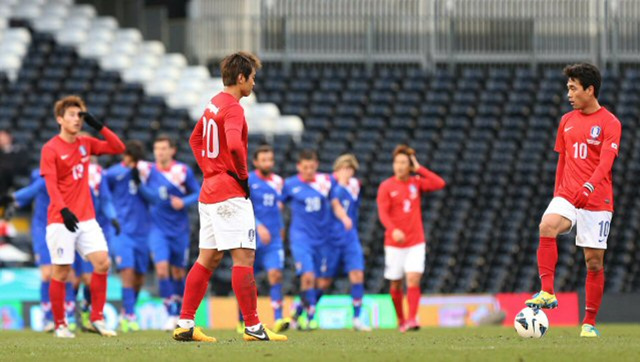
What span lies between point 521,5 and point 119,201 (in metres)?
15.3

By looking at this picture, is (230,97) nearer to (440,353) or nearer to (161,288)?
(440,353)

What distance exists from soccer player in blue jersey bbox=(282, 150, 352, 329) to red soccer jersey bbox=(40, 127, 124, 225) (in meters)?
4.55

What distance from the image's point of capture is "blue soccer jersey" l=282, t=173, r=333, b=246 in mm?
17531

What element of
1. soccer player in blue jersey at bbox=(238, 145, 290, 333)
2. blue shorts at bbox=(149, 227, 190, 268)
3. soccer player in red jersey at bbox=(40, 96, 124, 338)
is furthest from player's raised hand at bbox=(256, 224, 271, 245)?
soccer player in red jersey at bbox=(40, 96, 124, 338)

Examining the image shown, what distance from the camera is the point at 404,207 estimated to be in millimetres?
16562

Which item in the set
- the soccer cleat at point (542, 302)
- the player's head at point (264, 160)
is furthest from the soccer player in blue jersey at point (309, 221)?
the soccer cleat at point (542, 302)

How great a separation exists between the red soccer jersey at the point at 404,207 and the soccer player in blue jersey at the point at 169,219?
2.40 meters

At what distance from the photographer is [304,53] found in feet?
97.8

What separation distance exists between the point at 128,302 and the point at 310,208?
2644 mm

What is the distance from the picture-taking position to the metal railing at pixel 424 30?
29766 millimetres

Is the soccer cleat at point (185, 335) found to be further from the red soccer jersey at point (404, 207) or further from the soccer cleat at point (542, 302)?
the red soccer jersey at point (404, 207)

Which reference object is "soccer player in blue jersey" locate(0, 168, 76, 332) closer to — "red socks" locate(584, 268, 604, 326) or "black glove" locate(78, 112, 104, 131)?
"black glove" locate(78, 112, 104, 131)

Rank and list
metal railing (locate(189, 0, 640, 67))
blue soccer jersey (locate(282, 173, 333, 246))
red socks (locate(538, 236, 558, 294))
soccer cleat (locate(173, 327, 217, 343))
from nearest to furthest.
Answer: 1. soccer cleat (locate(173, 327, 217, 343))
2. red socks (locate(538, 236, 558, 294))
3. blue soccer jersey (locate(282, 173, 333, 246))
4. metal railing (locate(189, 0, 640, 67))

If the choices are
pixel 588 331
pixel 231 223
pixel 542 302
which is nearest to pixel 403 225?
pixel 588 331
